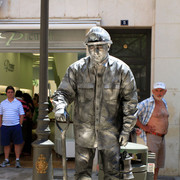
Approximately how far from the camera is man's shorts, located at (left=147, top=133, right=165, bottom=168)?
6273mm

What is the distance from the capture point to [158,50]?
7.90 meters

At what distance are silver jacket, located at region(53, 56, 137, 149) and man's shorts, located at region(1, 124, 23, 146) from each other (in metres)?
4.87

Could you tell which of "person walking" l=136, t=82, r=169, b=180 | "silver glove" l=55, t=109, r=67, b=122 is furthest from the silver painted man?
"person walking" l=136, t=82, r=169, b=180

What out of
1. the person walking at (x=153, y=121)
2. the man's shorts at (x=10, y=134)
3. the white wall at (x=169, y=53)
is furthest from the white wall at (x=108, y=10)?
the man's shorts at (x=10, y=134)

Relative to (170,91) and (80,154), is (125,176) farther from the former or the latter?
(170,91)

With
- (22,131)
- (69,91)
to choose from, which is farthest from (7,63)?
(69,91)

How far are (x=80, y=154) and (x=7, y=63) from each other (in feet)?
26.6

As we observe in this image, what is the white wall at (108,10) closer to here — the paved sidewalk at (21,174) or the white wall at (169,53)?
the white wall at (169,53)

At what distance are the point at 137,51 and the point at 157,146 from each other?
2902mm

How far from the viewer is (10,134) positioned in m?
8.55

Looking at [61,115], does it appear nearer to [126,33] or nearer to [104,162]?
[104,162]

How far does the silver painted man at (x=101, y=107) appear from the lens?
382 centimetres

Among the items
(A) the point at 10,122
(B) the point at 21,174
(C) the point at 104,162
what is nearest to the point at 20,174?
(B) the point at 21,174

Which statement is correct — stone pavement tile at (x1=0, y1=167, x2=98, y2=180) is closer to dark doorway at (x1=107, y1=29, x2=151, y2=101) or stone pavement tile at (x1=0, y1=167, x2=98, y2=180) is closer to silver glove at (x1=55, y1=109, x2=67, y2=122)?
dark doorway at (x1=107, y1=29, x2=151, y2=101)
